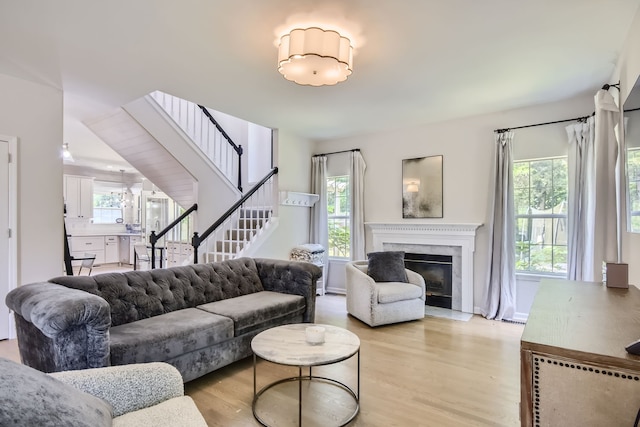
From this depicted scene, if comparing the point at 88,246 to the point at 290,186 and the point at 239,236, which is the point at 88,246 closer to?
the point at 239,236

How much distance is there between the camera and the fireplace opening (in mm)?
4758

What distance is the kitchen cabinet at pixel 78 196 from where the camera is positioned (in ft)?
27.7

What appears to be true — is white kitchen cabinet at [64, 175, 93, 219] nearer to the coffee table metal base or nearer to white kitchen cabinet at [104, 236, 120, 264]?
white kitchen cabinet at [104, 236, 120, 264]

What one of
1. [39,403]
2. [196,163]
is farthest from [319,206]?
[39,403]

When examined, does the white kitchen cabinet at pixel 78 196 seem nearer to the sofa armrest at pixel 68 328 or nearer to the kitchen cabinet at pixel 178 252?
the kitchen cabinet at pixel 178 252

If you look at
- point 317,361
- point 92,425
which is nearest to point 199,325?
point 317,361

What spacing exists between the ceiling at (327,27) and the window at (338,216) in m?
1.75

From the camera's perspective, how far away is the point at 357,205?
541 centimetres

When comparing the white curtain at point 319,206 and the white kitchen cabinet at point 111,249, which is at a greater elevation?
the white curtain at point 319,206

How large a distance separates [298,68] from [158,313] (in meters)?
2.22

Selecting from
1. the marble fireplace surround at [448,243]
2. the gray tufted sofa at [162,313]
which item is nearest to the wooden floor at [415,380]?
the gray tufted sofa at [162,313]

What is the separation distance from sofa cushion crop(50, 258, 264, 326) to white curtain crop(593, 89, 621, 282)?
3.08m

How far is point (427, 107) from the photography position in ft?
13.7

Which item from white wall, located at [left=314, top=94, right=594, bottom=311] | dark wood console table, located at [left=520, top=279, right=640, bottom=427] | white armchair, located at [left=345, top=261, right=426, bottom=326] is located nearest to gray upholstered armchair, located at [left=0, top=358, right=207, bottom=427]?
dark wood console table, located at [left=520, top=279, right=640, bottom=427]
